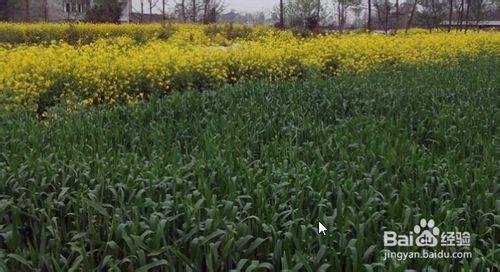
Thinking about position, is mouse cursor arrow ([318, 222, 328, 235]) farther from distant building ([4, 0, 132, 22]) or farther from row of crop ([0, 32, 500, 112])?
distant building ([4, 0, 132, 22])

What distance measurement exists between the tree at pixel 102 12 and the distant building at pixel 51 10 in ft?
4.31

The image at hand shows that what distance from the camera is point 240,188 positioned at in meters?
3.34

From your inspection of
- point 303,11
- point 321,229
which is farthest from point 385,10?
point 321,229

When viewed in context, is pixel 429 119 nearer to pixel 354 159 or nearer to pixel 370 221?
pixel 354 159

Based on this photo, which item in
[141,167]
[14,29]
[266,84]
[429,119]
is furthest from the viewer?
[14,29]

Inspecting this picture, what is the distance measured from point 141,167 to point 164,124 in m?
1.70

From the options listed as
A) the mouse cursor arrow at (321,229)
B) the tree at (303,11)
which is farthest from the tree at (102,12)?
the mouse cursor arrow at (321,229)

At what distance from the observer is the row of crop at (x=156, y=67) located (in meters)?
7.50

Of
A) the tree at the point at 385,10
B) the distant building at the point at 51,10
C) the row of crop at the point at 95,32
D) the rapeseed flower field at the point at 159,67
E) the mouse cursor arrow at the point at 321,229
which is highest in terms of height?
the distant building at the point at 51,10

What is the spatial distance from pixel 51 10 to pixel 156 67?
117 feet

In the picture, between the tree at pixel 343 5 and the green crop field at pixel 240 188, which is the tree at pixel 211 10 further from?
the green crop field at pixel 240 188

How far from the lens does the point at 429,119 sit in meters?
5.58

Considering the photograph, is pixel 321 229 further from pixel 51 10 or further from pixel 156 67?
pixel 51 10

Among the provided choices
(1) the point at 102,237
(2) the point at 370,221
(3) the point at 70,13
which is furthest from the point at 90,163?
(3) the point at 70,13
